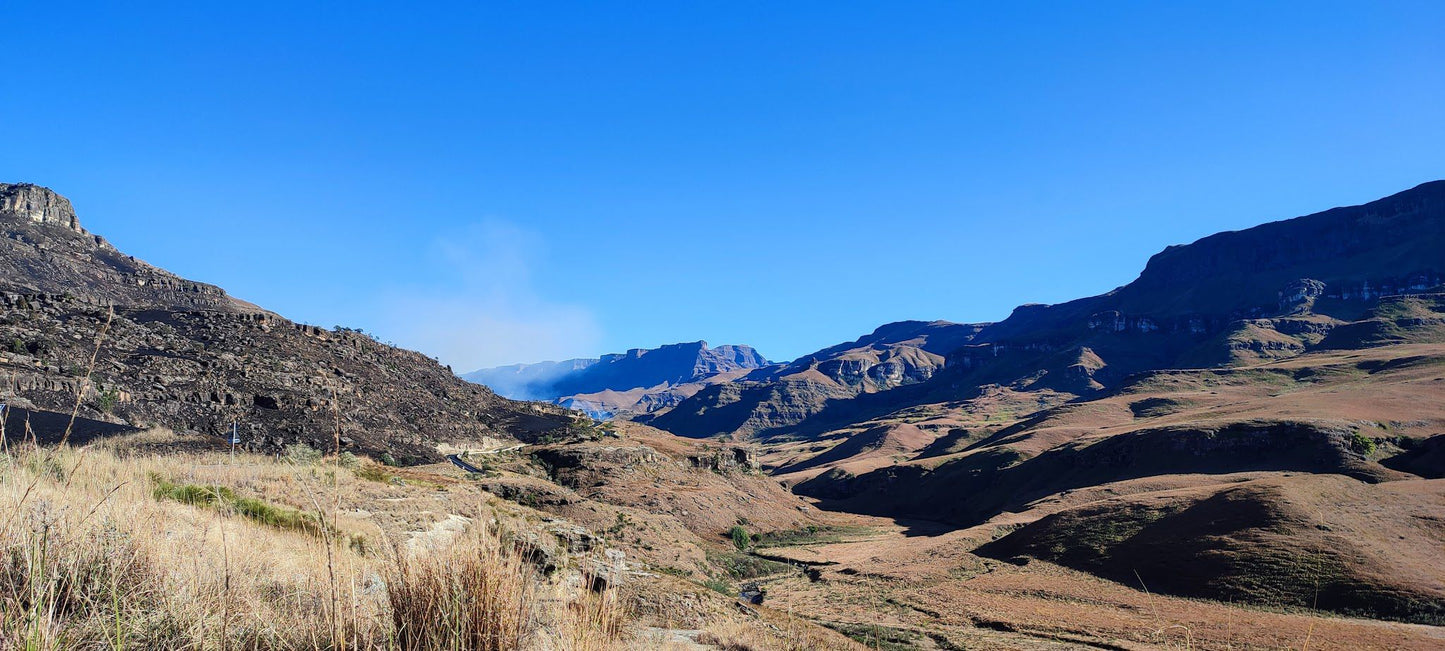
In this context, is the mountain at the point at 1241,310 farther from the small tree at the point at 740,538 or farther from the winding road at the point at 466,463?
the winding road at the point at 466,463

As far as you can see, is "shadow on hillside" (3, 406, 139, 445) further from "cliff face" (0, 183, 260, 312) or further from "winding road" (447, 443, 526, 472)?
"cliff face" (0, 183, 260, 312)

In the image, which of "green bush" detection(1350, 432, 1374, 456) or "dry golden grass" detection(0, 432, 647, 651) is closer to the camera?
"dry golden grass" detection(0, 432, 647, 651)

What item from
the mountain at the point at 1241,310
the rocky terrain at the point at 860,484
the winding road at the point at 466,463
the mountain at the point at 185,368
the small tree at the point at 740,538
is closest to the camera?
the rocky terrain at the point at 860,484

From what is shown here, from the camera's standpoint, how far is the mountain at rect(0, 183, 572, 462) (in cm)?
3195

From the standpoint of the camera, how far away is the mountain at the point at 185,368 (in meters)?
32.0

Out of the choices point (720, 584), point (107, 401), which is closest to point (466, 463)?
point (107, 401)

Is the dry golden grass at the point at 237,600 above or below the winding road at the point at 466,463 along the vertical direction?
above

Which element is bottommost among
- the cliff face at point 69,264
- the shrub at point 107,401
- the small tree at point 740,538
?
the small tree at point 740,538

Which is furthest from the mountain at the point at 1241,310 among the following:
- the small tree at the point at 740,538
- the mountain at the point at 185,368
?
the mountain at the point at 185,368

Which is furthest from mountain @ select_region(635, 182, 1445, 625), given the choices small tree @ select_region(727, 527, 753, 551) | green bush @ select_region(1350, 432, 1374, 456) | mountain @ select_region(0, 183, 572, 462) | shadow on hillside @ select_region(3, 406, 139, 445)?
mountain @ select_region(0, 183, 572, 462)

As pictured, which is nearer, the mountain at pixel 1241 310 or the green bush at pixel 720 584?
the green bush at pixel 720 584

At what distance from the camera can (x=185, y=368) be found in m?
40.6

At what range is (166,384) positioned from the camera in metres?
37.4

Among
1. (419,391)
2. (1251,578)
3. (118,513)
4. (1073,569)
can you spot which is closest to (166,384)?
(419,391)
